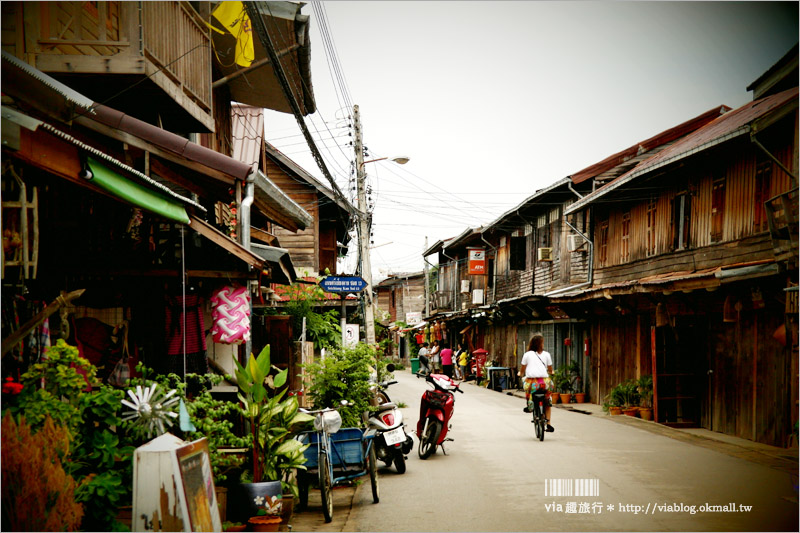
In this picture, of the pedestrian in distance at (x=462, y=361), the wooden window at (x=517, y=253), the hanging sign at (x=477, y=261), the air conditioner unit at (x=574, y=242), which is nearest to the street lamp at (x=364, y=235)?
the air conditioner unit at (x=574, y=242)

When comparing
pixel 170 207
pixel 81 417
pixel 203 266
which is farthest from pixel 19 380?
pixel 203 266

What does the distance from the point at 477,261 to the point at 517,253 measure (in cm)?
439

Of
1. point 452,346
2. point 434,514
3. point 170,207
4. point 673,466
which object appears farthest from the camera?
point 452,346

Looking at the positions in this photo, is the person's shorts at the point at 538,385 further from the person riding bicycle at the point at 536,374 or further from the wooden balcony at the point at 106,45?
the wooden balcony at the point at 106,45

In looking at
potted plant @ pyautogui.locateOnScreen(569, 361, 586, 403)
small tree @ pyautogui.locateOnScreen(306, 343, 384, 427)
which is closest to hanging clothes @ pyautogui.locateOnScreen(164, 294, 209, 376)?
small tree @ pyautogui.locateOnScreen(306, 343, 384, 427)

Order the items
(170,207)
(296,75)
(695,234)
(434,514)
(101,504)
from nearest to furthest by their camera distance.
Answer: (101,504), (170,207), (434,514), (296,75), (695,234)

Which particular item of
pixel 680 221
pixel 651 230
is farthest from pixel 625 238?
pixel 680 221

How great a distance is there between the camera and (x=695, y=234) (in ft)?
51.4

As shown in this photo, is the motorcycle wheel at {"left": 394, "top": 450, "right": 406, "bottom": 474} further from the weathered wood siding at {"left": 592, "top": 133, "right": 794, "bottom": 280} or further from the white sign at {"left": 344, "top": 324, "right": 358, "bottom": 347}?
the weathered wood siding at {"left": 592, "top": 133, "right": 794, "bottom": 280}

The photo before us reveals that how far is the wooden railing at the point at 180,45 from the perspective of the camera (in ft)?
26.6

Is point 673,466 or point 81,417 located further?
point 673,466

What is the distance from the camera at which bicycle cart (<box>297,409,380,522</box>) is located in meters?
7.55

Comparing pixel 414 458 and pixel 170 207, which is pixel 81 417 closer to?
pixel 170 207

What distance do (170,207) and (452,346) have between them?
40.1 m
